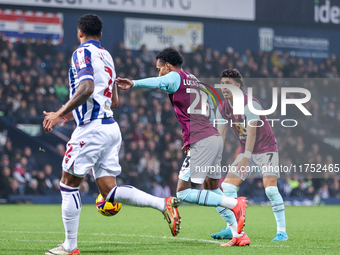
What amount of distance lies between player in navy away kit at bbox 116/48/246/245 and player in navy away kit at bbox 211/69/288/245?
880 millimetres

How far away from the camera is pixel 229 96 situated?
7.42 m

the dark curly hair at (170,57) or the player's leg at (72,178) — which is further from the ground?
the dark curly hair at (170,57)

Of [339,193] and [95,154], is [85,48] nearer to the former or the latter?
[95,154]

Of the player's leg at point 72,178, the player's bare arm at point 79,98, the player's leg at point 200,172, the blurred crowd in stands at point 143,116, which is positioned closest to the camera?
the player's bare arm at point 79,98

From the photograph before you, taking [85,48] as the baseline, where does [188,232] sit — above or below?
below

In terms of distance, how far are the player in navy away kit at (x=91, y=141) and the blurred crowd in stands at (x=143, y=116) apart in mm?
11241

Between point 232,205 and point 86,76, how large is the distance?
2.16 metres

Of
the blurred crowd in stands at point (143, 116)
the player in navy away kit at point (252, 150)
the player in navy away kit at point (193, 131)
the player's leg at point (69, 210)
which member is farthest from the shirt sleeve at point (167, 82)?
the blurred crowd in stands at point (143, 116)

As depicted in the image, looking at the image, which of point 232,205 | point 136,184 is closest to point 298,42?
point 136,184

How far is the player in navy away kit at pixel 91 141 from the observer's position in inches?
198

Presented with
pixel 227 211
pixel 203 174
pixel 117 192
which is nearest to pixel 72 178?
pixel 117 192

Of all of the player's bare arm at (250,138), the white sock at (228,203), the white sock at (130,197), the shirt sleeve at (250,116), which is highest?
the shirt sleeve at (250,116)

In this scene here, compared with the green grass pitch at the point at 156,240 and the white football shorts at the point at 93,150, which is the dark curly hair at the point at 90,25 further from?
the green grass pitch at the point at 156,240

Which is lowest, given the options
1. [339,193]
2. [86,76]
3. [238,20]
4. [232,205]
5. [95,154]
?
[339,193]
